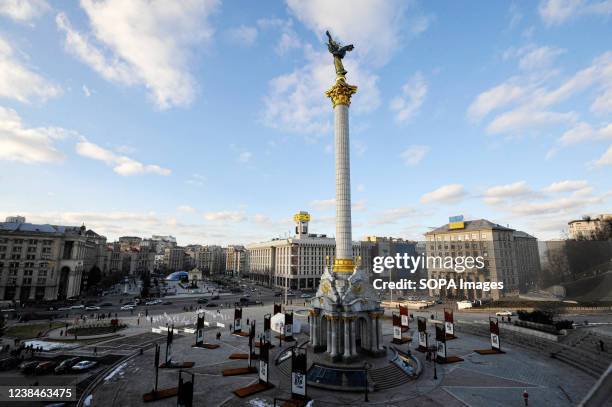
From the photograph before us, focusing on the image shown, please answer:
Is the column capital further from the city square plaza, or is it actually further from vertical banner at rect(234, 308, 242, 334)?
vertical banner at rect(234, 308, 242, 334)

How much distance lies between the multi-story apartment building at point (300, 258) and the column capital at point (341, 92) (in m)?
76.7

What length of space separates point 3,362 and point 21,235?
236 ft

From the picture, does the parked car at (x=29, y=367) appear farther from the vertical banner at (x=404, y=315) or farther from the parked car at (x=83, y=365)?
the vertical banner at (x=404, y=315)

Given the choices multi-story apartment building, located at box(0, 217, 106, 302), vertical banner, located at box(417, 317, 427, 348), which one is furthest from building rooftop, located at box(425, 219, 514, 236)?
multi-story apartment building, located at box(0, 217, 106, 302)

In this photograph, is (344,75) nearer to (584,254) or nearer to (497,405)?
(497,405)

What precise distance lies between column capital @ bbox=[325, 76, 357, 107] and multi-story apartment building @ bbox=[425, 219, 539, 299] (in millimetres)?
68677

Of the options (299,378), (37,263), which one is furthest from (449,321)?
(37,263)

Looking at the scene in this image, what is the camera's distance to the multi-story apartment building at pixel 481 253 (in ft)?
285

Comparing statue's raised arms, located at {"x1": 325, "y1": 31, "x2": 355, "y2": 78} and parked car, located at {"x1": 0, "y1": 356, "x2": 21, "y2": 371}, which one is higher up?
statue's raised arms, located at {"x1": 325, "y1": 31, "x2": 355, "y2": 78}

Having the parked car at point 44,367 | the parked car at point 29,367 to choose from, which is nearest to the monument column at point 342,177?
the parked car at point 44,367

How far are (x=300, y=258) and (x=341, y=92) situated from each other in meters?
87.6

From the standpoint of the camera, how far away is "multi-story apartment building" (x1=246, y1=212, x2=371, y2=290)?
11969 centimetres

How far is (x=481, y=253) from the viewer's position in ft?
292

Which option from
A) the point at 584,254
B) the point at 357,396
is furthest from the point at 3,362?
the point at 584,254
